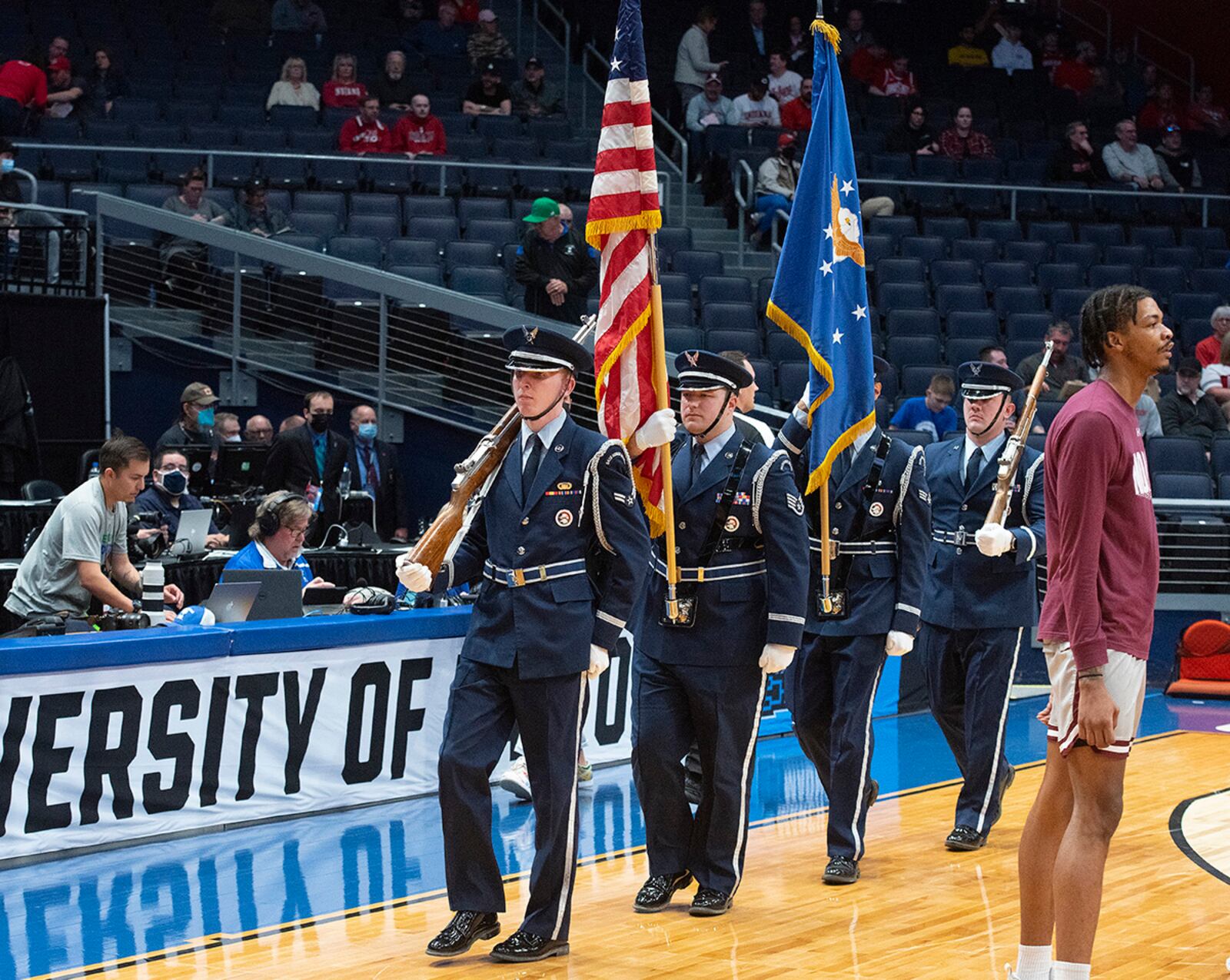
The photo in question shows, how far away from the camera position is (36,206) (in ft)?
40.9

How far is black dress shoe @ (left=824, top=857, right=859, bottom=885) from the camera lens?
6.39 m

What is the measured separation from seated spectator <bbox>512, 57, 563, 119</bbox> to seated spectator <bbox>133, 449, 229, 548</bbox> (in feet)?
25.6

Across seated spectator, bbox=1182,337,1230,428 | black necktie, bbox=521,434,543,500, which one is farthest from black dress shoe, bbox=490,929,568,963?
seated spectator, bbox=1182,337,1230,428

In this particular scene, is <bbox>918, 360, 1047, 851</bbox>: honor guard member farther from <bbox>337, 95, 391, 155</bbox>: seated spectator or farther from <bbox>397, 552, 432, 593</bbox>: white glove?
<bbox>337, 95, 391, 155</bbox>: seated spectator

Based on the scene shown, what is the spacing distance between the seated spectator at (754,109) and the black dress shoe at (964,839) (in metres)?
11.9

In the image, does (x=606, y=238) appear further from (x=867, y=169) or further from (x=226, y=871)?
(x=867, y=169)

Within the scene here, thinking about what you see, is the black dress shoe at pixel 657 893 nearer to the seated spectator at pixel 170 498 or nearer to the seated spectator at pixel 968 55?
the seated spectator at pixel 170 498

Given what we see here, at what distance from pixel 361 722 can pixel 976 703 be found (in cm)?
→ 277

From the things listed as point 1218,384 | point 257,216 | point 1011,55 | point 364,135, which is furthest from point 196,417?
point 1011,55

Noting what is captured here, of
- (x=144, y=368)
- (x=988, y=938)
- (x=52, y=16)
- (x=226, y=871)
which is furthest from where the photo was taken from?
(x=52, y=16)

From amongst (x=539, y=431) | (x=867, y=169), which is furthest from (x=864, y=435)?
(x=867, y=169)

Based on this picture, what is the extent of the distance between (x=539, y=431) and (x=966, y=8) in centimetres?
1785

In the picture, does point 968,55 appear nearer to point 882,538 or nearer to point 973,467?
point 973,467

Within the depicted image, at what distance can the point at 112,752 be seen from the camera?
22.2 ft
